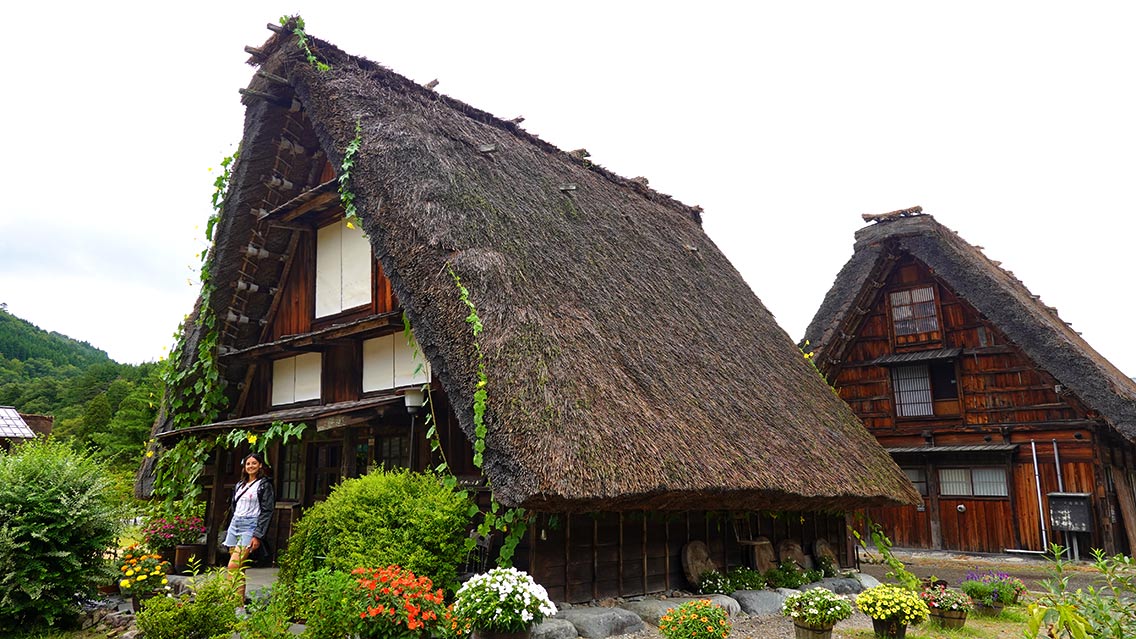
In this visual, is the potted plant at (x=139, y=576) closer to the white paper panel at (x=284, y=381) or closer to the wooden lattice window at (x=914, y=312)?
the white paper panel at (x=284, y=381)

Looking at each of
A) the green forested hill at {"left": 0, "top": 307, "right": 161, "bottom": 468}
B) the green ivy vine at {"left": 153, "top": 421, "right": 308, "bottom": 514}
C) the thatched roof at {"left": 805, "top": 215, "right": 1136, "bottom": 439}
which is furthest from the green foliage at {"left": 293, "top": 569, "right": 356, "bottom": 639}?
the green forested hill at {"left": 0, "top": 307, "right": 161, "bottom": 468}

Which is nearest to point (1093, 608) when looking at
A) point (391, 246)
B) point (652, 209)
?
point (391, 246)

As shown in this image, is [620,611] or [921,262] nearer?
[620,611]

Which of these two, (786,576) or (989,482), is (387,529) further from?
(989,482)

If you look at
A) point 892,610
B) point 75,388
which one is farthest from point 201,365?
point 75,388

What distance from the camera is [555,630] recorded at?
701 centimetres

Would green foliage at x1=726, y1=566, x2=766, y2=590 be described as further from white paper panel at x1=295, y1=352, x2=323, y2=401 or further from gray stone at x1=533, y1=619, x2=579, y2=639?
white paper panel at x1=295, y1=352, x2=323, y2=401

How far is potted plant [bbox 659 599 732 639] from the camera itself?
20.9ft

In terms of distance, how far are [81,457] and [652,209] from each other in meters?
10.8

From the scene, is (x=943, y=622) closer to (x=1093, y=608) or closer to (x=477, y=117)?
(x=1093, y=608)

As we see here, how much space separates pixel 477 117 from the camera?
42.3 ft

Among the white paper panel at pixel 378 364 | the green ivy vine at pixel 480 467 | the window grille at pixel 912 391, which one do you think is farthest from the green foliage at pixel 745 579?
the window grille at pixel 912 391

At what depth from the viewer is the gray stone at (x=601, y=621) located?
24.0 feet

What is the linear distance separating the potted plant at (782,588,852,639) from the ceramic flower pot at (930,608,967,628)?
1.83m
